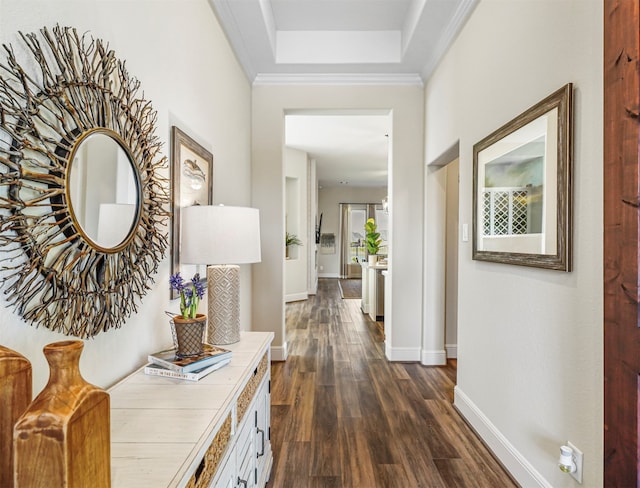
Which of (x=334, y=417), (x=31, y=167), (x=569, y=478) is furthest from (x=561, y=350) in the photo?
(x=31, y=167)

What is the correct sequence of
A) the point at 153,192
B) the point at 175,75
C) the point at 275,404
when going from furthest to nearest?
the point at 275,404 < the point at 175,75 < the point at 153,192

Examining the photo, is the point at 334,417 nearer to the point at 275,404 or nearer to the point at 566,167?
the point at 275,404

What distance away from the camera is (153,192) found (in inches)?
56.1

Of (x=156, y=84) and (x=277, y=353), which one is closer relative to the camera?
(x=156, y=84)

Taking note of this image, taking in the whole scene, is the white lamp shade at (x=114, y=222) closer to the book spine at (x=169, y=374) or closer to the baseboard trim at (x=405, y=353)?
the book spine at (x=169, y=374)

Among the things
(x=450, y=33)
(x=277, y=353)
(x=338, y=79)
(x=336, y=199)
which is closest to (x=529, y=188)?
(x=450, y=33)

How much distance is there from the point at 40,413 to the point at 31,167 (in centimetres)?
62

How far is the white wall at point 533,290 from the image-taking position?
1264 mm

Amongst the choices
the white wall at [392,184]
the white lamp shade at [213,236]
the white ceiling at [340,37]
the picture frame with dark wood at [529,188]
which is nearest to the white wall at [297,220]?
the white wall at [392,184]

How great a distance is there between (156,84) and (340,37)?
2245 millimetres

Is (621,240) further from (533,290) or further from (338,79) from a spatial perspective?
(338,79)

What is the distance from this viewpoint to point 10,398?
0.59 m

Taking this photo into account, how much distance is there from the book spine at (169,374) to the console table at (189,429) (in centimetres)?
2

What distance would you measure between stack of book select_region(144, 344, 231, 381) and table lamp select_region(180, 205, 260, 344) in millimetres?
290
